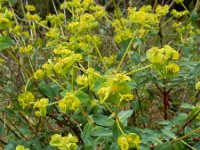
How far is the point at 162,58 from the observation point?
1.37 metres

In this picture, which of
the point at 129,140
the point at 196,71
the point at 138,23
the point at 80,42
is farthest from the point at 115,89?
the point at 80,42

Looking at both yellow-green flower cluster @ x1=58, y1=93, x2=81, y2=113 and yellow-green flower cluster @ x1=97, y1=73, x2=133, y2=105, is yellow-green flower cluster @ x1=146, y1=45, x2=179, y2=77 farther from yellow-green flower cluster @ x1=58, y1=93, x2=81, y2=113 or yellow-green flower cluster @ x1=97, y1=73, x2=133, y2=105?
yellow-green flower cluster @ x1=58, y1=93, x2=81, y2=113

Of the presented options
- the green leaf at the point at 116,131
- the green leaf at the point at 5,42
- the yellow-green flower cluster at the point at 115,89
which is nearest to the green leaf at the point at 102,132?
the green leaf at the point at 116,131

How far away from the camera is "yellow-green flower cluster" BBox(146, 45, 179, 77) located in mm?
1358

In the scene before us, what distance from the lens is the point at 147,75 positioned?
2076mm

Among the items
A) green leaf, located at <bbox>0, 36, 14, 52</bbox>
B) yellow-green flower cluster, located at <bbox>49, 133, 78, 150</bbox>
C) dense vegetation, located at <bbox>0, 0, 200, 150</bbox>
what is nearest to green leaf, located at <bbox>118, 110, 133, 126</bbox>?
dense vegetation, located at <bbox>0, 0, 200, 150</bbox>

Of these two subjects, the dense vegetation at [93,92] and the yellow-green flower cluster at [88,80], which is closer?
the dense vegetation at [93,92]

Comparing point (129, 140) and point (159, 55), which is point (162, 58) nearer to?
point (159, 55)

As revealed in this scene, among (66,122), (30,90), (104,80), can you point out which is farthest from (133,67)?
(104,80)

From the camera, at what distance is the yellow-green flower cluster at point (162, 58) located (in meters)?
1.36

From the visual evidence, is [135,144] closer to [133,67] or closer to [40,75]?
[40,75]

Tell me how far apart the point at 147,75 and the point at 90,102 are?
1.71 ft

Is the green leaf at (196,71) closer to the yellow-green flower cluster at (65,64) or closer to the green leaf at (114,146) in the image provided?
the green leaf at (114,146)

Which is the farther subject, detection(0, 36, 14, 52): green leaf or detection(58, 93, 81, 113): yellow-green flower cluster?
detection(0, 36, 14, 52): green leaf
